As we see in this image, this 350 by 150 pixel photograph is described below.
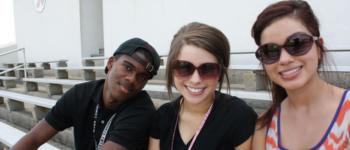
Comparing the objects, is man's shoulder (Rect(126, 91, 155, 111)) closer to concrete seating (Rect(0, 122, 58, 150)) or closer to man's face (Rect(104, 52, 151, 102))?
man's face (Rect(104, 52, 151, 102))

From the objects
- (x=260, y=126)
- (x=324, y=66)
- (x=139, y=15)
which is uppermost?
(x=139, y=15)

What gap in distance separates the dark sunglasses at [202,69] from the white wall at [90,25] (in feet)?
16.8

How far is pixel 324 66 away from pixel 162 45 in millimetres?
3321

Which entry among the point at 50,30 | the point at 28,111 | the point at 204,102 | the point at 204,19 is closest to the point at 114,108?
the point at 204,102

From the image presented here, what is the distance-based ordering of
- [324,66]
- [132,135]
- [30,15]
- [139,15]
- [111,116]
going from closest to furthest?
[324,66]
[132,135]
[111,116]
[139,15]
[30,15]

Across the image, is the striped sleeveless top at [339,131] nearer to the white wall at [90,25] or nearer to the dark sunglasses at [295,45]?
the dark sunglasses at [295,45]

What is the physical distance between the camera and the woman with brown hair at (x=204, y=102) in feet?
3.97

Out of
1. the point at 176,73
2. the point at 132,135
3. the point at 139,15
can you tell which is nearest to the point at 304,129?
the point at 176,73

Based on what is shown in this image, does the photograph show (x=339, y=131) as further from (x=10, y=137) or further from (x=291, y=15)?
(x=10, y=137)

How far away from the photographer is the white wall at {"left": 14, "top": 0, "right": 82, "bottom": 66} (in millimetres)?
6039

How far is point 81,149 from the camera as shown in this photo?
1689 millimetres

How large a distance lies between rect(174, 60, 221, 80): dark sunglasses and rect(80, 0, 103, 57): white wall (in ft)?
16.8

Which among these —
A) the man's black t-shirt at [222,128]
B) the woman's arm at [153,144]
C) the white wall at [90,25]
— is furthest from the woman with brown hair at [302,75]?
the white wall at [90,25]

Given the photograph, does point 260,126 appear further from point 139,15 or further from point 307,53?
point 139,15
